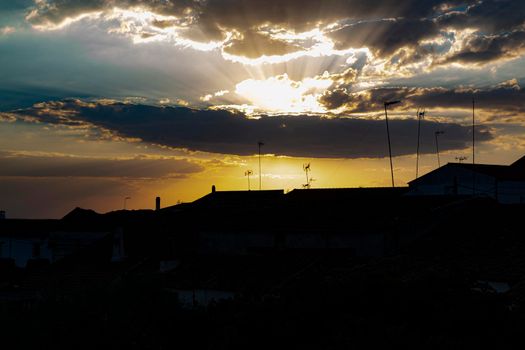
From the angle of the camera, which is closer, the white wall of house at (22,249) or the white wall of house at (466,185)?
the white wall of house at (466,185)

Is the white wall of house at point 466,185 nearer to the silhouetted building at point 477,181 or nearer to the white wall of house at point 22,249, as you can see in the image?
the silhouetted building at point 477,181

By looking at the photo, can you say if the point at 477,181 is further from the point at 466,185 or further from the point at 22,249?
the point at 22,249

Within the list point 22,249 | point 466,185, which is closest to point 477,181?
point 466,185

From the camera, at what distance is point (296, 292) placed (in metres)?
15.6

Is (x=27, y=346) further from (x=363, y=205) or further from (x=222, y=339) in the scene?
(x=363, y=205)

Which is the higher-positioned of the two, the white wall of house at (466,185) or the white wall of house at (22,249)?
the white wall of house at (466,185)

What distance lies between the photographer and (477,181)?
56.0m

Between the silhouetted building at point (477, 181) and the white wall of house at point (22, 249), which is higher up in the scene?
the silhouetted building at point (477, 181)

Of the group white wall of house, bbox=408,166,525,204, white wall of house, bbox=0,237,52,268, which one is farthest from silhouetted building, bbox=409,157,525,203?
white wall of house, bbox=0,237,52,268

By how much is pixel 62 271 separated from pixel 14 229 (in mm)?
27179

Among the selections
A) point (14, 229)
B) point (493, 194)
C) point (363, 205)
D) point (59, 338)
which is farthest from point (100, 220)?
point (59, 338)

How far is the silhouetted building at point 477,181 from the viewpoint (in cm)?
5500

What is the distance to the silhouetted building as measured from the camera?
180 ft

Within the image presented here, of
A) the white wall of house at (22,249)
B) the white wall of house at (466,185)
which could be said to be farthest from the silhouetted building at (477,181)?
the white wall of house at (22,249)
